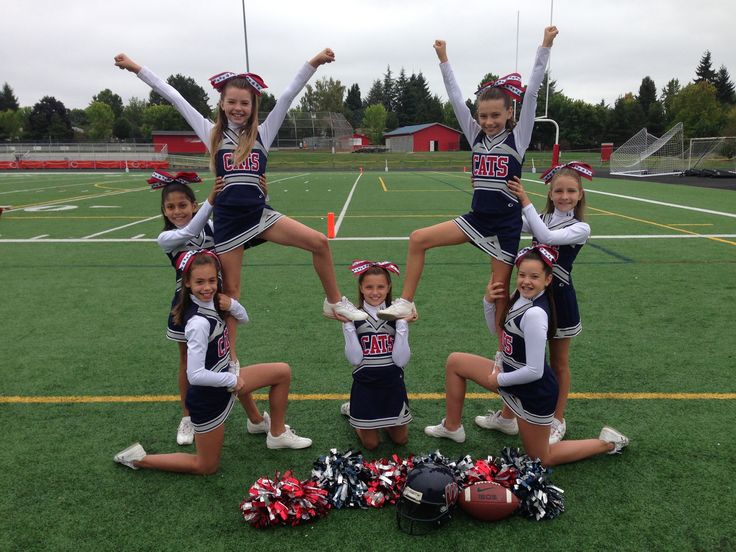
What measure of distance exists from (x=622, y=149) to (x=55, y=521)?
38.8 meters

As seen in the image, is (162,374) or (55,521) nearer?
(55,521)

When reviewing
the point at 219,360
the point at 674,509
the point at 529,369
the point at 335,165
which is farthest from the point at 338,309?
the point at 335,165

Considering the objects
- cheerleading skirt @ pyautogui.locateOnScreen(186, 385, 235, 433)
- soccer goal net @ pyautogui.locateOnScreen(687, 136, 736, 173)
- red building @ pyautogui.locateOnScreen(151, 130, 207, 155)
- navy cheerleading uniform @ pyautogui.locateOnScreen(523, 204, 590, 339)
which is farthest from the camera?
red building @ pyautogui.locateOnScreen(151, 130, 207, 155)

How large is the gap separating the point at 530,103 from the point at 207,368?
2.57m

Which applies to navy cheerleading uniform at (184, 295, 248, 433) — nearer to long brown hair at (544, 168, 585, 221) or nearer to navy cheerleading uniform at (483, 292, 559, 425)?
navy cheerleading uniform at (483, 292, 559, 425)

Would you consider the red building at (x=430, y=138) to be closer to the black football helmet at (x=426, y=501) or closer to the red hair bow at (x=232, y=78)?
the red hair bow at (x=232, y=78)

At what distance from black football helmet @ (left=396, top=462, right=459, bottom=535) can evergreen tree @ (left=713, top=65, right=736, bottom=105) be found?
308 feet

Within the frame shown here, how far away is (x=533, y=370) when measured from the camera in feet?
9.46

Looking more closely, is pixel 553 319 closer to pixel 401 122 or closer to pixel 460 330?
pixel 460 330

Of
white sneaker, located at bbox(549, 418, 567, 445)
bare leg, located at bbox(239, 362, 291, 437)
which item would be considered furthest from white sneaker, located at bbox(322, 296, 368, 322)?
white sneaker, located at bbox(549, 418, 567, 445)

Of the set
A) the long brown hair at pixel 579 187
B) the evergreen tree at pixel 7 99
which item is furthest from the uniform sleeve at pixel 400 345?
the evergreen tree at pixel 7 99

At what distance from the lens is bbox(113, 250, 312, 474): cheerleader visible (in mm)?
2904

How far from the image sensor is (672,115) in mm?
65750

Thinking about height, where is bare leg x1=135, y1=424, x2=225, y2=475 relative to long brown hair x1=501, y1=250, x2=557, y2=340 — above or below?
below
